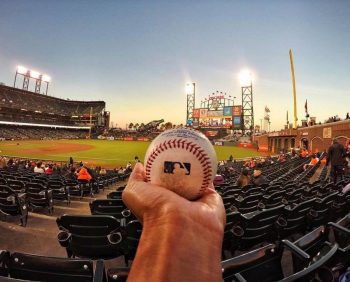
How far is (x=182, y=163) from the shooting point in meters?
1.58

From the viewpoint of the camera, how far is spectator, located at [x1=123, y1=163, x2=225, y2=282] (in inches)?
30.9

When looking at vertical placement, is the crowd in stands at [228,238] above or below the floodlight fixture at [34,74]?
below

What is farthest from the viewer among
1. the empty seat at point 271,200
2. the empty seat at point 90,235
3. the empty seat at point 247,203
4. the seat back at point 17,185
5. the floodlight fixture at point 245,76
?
the floodlight fixture at point 245,76

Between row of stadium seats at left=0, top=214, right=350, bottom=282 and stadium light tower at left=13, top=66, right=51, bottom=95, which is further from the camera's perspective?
stadium light tower at left=13, top=66, right=51, bottom=95

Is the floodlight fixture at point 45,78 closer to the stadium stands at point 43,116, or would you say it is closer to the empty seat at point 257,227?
the stadium stands at point 43,116

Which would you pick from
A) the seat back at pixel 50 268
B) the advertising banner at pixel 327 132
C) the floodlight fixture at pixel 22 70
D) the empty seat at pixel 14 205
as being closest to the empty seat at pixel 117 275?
the seat back at pixel 50 268

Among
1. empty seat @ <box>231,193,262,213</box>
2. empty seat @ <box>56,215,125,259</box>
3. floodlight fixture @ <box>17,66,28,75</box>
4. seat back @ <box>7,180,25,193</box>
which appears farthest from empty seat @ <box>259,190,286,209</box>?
floodlight fixture @ <box>17,66,28,75</box>

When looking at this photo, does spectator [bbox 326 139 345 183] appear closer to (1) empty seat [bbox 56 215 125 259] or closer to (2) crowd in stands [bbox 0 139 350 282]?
(2) crowd in stands [bbox 0 139 350 282]

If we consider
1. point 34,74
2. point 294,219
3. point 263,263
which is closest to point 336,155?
point 294,219

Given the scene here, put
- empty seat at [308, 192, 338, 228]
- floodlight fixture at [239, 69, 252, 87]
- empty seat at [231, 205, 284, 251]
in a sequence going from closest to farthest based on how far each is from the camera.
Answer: empty seat at [231, 205, 284, 251] < empty seat at [308, 192, 338, 228] < floodlight fixture at [239, 69, 252, 87]

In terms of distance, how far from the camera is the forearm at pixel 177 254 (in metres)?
0.78

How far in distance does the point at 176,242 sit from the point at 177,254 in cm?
4

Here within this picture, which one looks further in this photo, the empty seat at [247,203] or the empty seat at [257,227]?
the empty seat at [247,203]

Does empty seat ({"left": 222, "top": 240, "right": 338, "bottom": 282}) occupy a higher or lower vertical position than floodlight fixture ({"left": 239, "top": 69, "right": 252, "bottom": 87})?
lower
